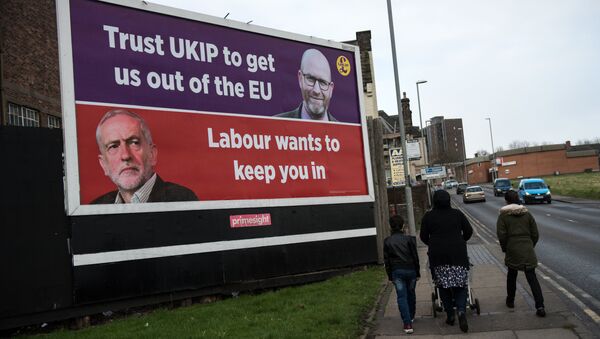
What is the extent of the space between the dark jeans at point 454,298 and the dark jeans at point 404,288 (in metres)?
0.39

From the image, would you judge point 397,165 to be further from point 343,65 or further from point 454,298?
point 454,298

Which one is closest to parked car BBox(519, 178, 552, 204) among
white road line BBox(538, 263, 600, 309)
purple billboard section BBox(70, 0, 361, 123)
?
white road line BBox(538, 263, 600, 309)

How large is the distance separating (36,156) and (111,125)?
1285 mm

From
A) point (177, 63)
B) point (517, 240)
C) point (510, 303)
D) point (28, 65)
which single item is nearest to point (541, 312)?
point (510, 303)

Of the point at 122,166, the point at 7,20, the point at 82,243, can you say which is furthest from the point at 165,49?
the point at 7,20

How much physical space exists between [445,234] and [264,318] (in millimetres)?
2770

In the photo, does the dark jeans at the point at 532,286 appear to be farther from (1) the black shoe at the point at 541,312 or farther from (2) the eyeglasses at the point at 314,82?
(2) the eyeglasses at the point at 314,82

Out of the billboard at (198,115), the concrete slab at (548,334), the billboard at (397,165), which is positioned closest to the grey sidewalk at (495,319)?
the concrete slab at (548,334)

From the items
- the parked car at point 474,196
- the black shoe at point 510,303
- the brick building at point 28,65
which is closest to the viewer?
the black shoe at point 510,303

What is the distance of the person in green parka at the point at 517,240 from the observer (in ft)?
22.8

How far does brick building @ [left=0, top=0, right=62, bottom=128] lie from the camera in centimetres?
1539

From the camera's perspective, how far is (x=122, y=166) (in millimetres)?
8281

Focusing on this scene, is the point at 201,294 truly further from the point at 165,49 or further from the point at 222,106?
the point at 165,49

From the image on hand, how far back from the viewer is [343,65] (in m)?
11.9
